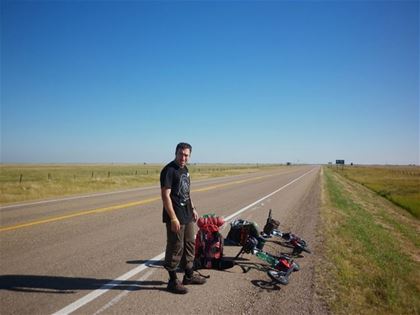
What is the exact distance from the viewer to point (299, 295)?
494cm

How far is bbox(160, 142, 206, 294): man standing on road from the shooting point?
15.9 feet

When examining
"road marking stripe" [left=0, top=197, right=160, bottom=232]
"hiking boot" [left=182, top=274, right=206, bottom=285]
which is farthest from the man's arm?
"road marking stripe" [left=0, top=197, right=160, bottom=232]

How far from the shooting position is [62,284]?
198 inches

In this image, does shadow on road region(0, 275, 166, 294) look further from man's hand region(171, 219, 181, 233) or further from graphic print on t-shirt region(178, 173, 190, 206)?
graphic print on t-shirt region(178, 173, 190, 206)

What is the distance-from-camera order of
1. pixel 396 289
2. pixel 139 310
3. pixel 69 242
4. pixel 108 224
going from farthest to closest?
pixel 108 224 → pixel 69 242 → pixel 396 289 → pixel 139 310

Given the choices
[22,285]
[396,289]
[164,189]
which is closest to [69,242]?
[22,285]

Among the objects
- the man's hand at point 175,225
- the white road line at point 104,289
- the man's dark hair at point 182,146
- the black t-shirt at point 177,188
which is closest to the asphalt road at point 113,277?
the white road line at point 104,289

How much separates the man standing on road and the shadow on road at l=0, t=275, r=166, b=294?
0.41 meters

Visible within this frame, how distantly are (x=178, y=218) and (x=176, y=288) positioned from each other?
A: 1.00 m

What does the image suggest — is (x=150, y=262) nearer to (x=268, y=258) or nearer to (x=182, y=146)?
(x=268, y=258)

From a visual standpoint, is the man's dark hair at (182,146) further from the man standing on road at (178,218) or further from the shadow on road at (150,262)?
the shadow on road at (150,262)

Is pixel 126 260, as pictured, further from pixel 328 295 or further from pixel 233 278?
pixel 328 295

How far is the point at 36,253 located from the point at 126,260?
1839 mm

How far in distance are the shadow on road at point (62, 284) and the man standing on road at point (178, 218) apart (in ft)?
1.35
